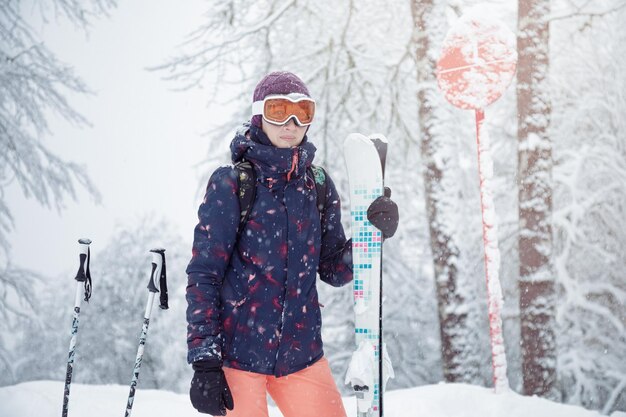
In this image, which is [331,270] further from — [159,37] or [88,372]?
[88,372]

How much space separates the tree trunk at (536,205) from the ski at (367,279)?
6.92 ft

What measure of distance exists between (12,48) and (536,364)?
5677mm

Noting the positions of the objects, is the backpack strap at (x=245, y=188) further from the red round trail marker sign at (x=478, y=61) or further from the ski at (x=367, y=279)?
the red round trail marker sign at (x=478, y=61)

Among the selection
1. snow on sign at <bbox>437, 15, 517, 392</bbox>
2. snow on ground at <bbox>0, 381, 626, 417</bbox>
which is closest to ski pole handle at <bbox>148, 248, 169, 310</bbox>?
snow on ground at <bbox>0, 381, 626, 417</bbox>

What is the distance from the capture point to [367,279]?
6.51ft

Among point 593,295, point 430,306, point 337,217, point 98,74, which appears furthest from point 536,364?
point 98,74

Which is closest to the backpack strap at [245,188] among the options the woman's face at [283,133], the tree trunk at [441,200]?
the woman's face at [283,133]

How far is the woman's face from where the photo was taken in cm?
173

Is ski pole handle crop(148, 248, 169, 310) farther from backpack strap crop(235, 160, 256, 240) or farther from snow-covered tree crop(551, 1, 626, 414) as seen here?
snow-covered tree crop(551, 1, 626, 414)

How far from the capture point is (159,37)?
210 inches

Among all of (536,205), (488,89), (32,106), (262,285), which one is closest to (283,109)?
(262,285)

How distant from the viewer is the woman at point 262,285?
152 centimetres

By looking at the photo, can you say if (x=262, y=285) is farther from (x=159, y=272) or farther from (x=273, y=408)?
(x=273, y=408)

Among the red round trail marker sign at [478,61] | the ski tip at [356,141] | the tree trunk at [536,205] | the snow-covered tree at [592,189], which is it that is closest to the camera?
the ski tip at [356,141]
